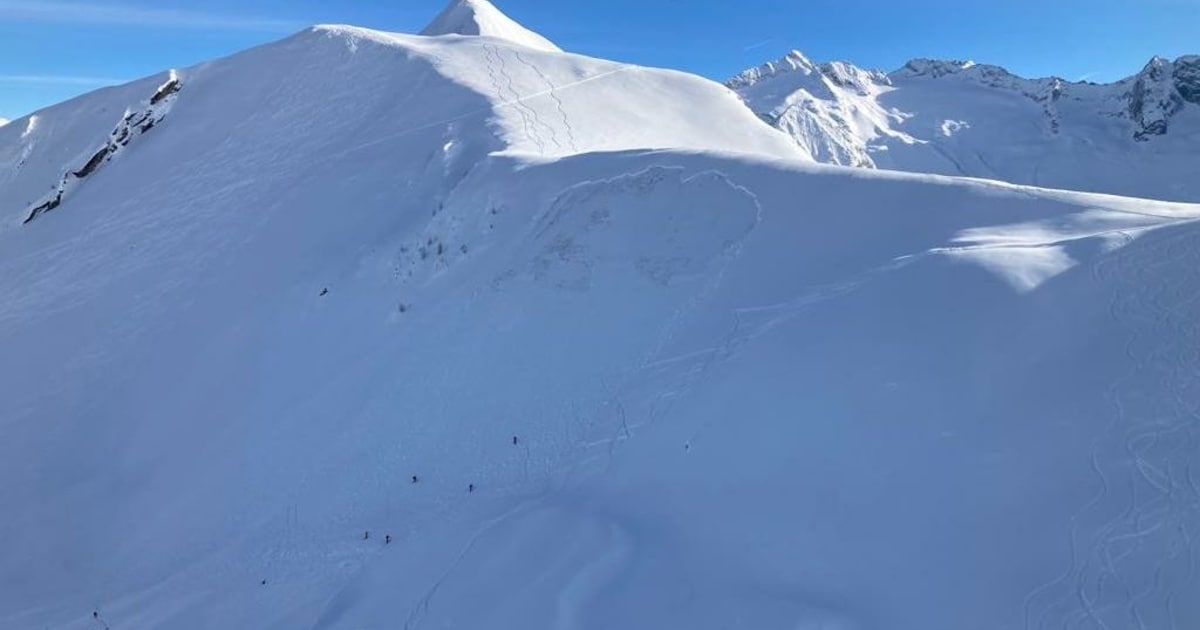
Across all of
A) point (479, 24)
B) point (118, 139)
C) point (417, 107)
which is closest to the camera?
point (417, 107)

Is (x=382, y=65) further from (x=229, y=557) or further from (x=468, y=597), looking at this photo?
(x=468, y=597)

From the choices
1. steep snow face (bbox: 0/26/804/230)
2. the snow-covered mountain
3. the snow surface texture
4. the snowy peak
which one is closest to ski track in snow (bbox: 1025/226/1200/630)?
the snow surface texture

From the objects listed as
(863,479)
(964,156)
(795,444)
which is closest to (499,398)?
(795,444)

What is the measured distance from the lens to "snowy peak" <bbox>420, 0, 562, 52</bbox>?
44.7 metres

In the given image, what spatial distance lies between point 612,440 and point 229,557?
693 centimetres

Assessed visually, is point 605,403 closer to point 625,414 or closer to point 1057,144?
point 625,414

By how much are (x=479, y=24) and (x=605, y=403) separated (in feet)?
124

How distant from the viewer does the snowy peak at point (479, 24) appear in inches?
1758

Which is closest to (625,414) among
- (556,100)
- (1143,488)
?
(1143,488)

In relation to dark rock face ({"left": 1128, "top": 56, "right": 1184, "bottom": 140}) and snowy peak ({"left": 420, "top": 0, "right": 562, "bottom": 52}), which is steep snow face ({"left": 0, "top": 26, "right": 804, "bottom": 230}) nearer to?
snowy peak ({"left": 420, "top": 0, "right": 562, "bottom": 52})

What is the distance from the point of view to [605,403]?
41.3ft

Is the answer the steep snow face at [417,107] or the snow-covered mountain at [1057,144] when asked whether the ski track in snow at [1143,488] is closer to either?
the steep snow face at [417,107]

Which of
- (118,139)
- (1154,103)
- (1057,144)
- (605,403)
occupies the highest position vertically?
(118,139)

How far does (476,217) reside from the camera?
1853 centimetres
